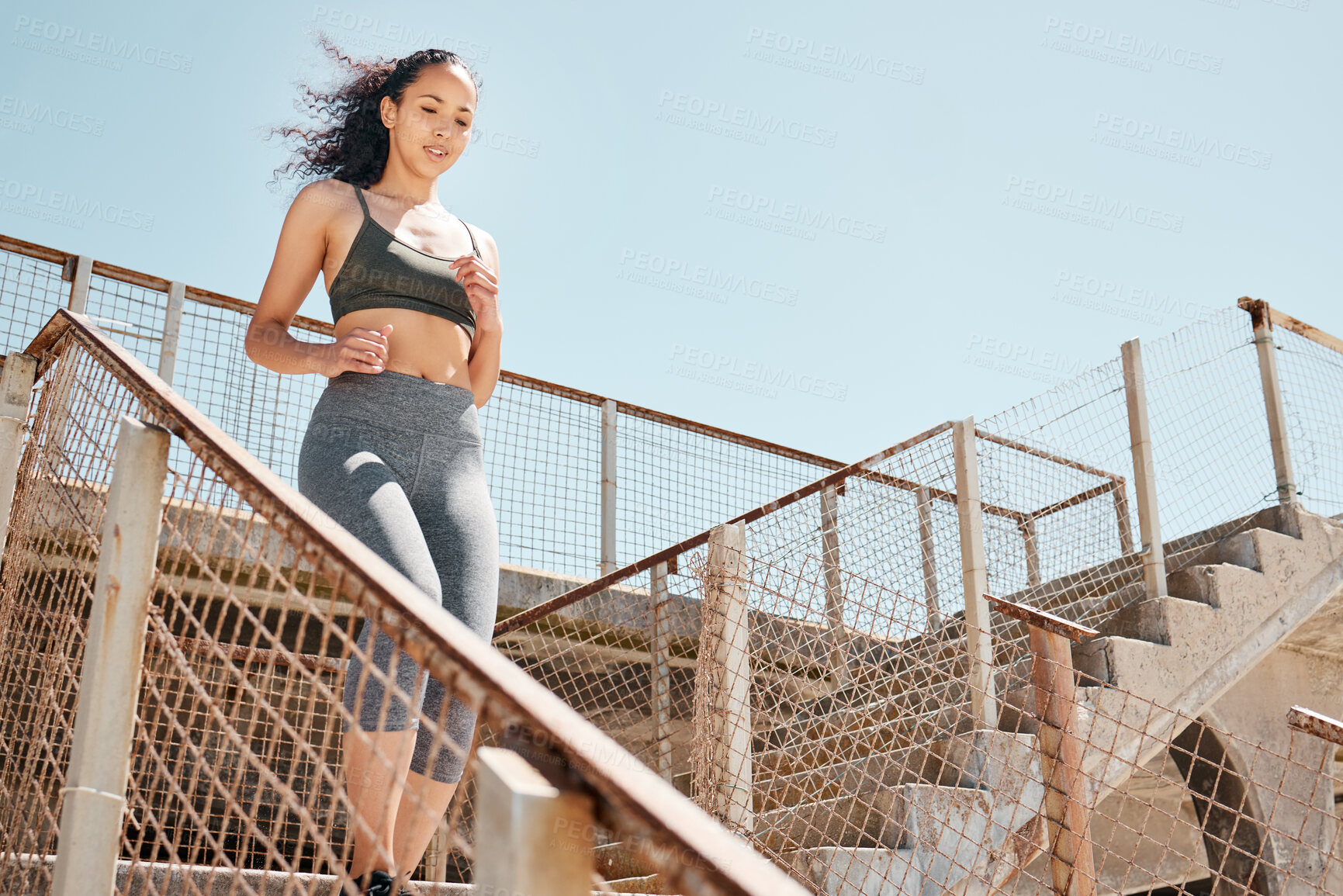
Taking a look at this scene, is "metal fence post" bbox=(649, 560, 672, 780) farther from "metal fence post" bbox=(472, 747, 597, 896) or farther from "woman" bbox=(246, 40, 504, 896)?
"metal fence post" bbox=(472, 747, 597, 896)

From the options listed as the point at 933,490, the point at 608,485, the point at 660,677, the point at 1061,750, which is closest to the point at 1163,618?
the point at 933,490

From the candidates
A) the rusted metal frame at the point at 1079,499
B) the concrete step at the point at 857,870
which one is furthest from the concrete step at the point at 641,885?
the rusted metal frame at the point at 1079,499

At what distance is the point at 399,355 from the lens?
6.31ft

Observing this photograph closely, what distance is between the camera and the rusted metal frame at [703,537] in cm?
398

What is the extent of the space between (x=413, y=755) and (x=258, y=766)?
534mm

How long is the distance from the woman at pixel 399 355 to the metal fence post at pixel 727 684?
168 cm

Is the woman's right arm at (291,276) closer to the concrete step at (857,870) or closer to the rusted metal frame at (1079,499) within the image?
the concrete step at (857,870)

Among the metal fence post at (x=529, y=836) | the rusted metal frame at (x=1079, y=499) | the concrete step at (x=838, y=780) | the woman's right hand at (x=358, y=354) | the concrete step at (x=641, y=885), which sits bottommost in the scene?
the concrete step at (x=641, y=885)

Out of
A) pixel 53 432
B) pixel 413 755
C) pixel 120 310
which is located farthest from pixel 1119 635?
pixel 120 310

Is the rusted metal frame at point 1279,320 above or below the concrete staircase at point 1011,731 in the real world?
above

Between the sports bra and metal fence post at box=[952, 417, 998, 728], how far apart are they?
93.4 inches

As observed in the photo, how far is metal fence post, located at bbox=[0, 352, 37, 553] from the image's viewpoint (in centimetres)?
233

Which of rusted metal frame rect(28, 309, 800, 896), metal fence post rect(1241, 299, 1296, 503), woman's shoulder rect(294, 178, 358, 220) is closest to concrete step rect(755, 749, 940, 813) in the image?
metal fence post rect(1241, 299, 1296, 503)

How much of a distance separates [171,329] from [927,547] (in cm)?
351
